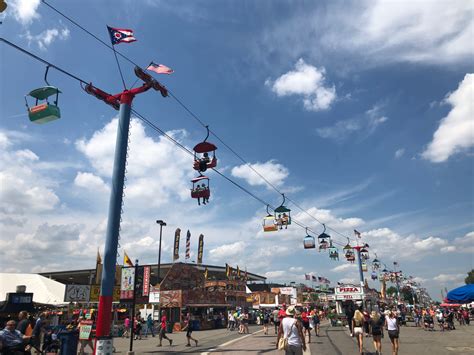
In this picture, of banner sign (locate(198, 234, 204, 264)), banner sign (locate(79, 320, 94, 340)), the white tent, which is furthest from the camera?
banner sign (locate(198, 234, 204, 264))

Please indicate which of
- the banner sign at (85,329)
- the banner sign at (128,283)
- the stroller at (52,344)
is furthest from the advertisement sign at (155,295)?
the stroller at (52,344)

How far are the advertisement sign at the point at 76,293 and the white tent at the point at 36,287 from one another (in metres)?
6.83

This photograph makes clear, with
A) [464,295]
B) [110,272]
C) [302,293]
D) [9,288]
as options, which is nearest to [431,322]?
[464,295]

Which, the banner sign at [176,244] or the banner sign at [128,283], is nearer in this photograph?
the banner sign at [128,283]

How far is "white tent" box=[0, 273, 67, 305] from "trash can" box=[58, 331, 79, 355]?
24568 mm

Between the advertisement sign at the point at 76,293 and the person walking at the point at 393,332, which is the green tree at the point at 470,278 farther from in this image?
the person walking at the point at 393,332

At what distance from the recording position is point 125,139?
12.5 m

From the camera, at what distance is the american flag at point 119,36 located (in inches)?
464

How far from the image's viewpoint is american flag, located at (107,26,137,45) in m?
11.8

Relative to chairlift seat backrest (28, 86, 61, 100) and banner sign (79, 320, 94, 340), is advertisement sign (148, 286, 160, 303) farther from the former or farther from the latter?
chairlift seat backrest (28, 86, 61, 100)

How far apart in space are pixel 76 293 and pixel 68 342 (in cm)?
1820

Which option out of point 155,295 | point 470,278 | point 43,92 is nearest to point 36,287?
point 155,295

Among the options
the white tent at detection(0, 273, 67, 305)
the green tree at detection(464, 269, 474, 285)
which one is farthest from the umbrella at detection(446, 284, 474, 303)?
the green tree at detection(464, 269, 474, 285)

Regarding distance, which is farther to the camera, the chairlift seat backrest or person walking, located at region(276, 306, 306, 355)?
the chairlift seat backrest
